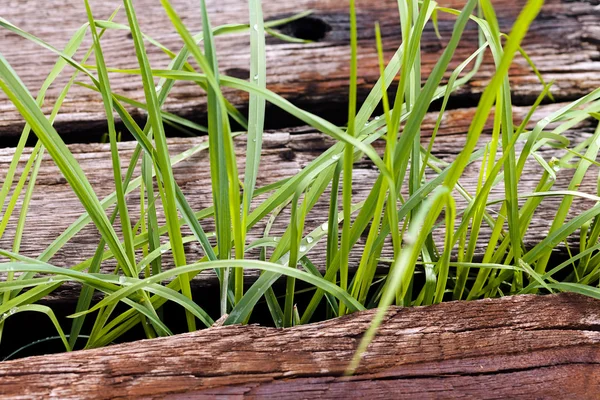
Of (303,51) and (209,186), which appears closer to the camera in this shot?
(209,186)

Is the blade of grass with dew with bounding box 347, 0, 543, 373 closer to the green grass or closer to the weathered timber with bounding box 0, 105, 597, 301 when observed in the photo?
the green grass

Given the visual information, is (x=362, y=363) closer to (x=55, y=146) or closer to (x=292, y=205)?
(x=292, y=205)

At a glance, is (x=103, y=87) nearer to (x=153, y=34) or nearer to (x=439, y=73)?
(x=439, y=73)

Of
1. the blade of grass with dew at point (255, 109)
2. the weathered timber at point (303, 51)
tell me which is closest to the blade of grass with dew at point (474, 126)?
the blade of grass with dew at point (255, 109)

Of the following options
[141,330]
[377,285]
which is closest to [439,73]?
[377,285]

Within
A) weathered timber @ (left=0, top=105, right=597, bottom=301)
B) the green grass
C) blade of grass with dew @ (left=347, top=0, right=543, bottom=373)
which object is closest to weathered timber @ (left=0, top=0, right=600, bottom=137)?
weathered timber @ (left=0, top=105, right=597, bottom=301)

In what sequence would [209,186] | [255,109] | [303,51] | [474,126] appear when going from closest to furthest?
[474,126] < [255,109] < [209,186] < [303,51]

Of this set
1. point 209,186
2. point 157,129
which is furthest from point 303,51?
point 157,129
